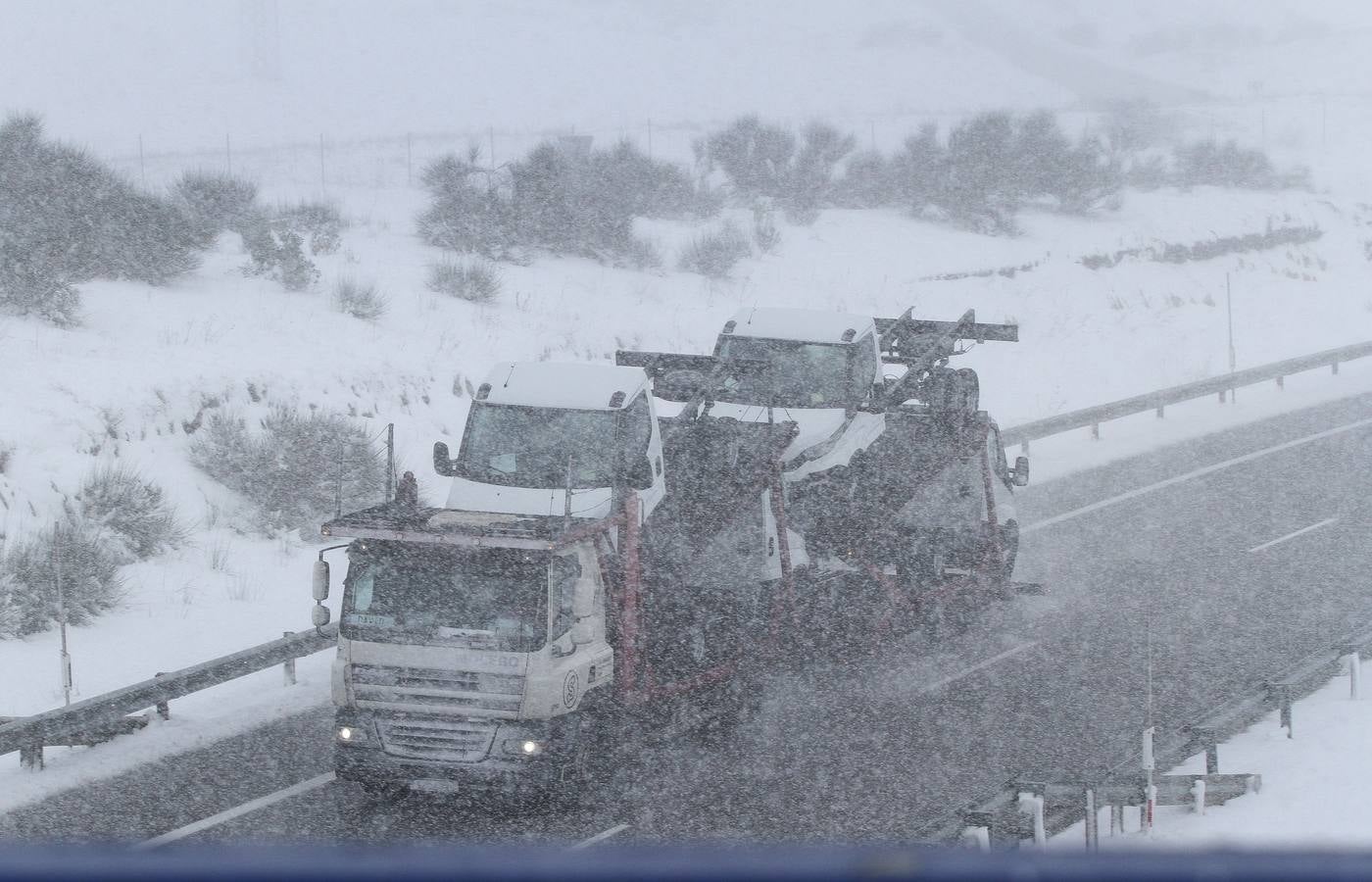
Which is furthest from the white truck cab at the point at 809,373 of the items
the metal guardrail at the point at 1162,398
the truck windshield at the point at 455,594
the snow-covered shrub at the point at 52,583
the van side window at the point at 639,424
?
the metal guardrail at the point at 1162,398

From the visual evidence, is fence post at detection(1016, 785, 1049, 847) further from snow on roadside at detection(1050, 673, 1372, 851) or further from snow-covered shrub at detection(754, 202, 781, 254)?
snow-covered shrub at detection(754, 202, 781, 254)

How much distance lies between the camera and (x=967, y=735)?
12.1 m

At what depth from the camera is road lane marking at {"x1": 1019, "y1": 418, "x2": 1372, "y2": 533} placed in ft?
67.6

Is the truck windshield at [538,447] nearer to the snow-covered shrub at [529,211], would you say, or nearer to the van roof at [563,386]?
the van roof at [563,386]

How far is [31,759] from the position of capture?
11.1 metres

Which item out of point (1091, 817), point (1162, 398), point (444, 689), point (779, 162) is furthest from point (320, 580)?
point (779, 162)

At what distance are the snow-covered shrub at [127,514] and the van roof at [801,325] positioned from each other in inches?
266

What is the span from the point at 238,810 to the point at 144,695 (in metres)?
1.64

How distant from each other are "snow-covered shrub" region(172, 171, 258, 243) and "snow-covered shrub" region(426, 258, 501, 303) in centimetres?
449

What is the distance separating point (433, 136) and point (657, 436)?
5504 centimetres

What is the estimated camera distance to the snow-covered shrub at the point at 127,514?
16.8 metres

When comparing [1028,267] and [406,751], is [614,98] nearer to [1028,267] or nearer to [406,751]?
[1028,267]

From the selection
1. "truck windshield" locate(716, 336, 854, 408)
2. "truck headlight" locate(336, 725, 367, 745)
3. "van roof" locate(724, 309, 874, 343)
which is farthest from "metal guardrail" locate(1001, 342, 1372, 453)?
"truck headlight" locate(336, 725, 367, 745)

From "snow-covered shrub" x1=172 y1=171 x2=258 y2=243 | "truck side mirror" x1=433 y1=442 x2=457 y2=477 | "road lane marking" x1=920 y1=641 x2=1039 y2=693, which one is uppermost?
"snow-covered shrub" x1=172 y1=171 x2=258 y2=243
